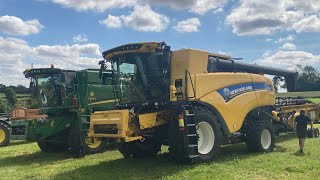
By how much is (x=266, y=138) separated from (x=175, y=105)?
393 cm

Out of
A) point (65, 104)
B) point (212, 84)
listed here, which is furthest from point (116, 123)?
point (65, 104)

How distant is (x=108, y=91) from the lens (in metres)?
15.6

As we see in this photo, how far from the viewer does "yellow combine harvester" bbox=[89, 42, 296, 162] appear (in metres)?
10.1

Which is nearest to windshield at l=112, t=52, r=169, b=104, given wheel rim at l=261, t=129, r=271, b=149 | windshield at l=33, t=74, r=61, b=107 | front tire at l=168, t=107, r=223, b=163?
front tire at l=168, t=107, r=223, b=163

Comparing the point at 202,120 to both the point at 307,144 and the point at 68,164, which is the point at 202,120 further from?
Answer: the point at 307,144

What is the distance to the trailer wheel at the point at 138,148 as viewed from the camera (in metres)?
12.1

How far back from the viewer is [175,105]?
10.6 metres

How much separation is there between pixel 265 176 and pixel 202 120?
2.35m

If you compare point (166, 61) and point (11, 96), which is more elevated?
point (166, 61)

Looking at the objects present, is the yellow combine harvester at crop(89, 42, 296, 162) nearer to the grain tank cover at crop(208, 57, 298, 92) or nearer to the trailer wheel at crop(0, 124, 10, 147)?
the grain tank cover at crop(208, 57, 298, 92)

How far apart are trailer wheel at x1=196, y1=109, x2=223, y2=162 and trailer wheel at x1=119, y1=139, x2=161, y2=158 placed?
6.30 ft

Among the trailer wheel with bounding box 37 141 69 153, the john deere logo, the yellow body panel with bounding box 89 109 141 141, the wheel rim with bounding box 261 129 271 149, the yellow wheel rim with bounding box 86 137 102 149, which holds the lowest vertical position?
the trailer wheel with bounding box 37 141 69 153

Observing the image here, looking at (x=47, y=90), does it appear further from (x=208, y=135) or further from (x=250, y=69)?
(x=250, y=69)

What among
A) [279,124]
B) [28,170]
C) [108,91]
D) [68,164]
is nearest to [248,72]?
[279,124]
